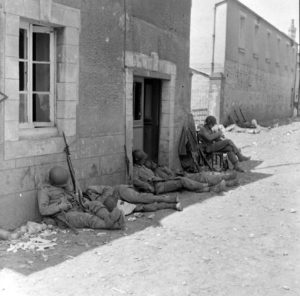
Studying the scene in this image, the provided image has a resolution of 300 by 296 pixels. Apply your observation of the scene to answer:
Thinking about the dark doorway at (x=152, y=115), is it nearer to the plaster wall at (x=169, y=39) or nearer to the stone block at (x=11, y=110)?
the plaster wall at (x=169, y=39)

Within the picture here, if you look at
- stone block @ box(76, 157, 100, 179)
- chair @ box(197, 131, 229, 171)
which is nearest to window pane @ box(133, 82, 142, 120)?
chair @ box(197, 131, 229, 171)

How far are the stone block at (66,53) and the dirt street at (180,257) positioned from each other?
2417mm

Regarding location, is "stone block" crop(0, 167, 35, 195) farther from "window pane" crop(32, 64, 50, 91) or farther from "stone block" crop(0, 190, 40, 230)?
"window pane" crop(32, 64, 50, 91)

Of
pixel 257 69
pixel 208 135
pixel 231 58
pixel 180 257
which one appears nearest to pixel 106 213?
pixel 180 257

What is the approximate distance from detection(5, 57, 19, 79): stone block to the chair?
19.4 feet

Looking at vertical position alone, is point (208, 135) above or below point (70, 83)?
below

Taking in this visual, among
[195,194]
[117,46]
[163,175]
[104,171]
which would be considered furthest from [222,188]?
[117,46]

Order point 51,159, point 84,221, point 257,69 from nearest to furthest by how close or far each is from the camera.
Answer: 1. point 84,221
2. point 51,159
3. point 257,69

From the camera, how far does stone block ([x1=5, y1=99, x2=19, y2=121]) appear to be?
536cm

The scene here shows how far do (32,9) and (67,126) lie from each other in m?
1.66

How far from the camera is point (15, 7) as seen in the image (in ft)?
17.5

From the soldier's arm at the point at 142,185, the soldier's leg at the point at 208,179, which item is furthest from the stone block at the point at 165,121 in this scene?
the soldier's arm at the point at 142,185

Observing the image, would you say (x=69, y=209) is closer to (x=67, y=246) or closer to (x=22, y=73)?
(x=67, y=246)

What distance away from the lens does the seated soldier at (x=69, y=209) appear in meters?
5.68
